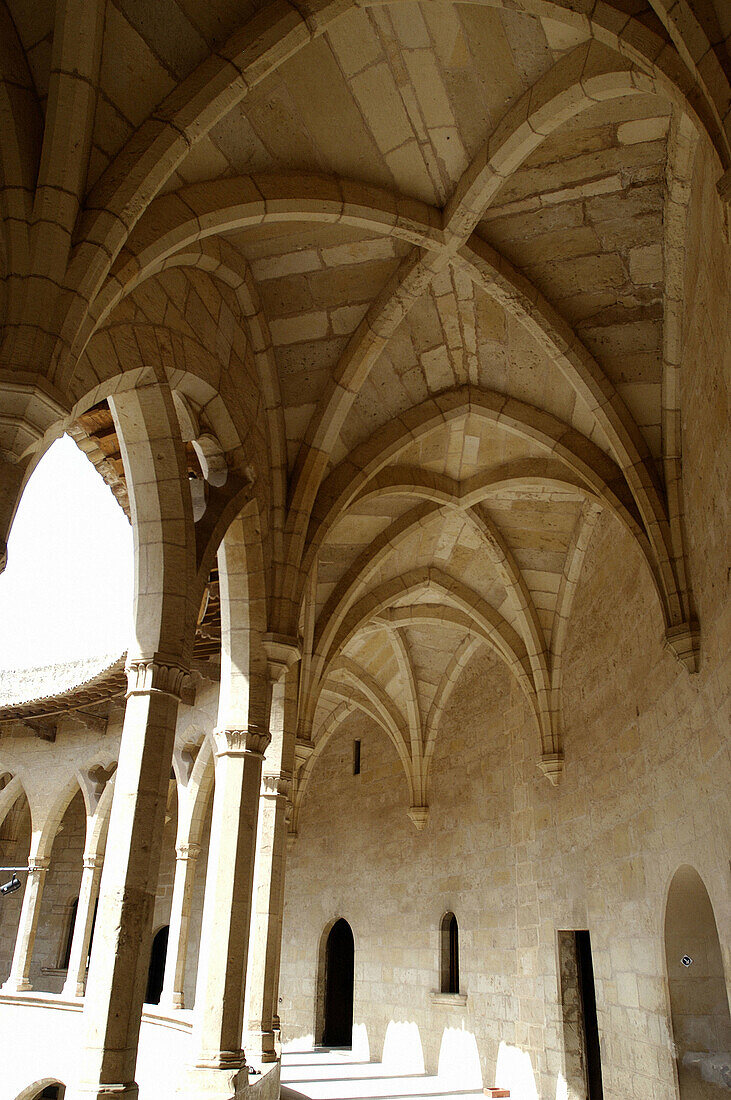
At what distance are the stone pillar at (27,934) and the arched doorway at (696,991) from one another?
9.38 meters

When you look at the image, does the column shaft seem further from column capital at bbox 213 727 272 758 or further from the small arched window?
the small arched window

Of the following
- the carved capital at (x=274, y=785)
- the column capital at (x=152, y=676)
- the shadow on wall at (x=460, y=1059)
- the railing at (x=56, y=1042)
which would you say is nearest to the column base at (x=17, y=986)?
the railing at (x=56, y=1042)

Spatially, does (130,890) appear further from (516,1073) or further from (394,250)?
(516,1073)

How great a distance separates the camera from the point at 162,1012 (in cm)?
1008

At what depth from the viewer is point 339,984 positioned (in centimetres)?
1557

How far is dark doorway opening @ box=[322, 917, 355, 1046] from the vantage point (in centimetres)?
1532

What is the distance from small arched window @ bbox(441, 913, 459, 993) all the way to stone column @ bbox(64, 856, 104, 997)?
5295mm

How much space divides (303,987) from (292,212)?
14.2m

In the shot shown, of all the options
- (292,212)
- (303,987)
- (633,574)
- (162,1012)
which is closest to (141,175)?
(292,212)

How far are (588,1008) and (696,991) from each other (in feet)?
11.2

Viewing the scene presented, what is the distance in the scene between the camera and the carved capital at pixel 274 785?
26.7 ft

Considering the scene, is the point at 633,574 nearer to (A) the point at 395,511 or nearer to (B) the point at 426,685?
(A) the point at 395,511

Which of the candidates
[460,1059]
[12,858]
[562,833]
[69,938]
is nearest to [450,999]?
[460,1059]

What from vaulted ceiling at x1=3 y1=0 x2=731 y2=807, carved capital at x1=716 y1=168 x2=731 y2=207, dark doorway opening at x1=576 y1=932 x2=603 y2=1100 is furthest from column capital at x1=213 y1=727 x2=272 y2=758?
dark doorway opening at x1=576 y1=932 x2=603 y2=1100
